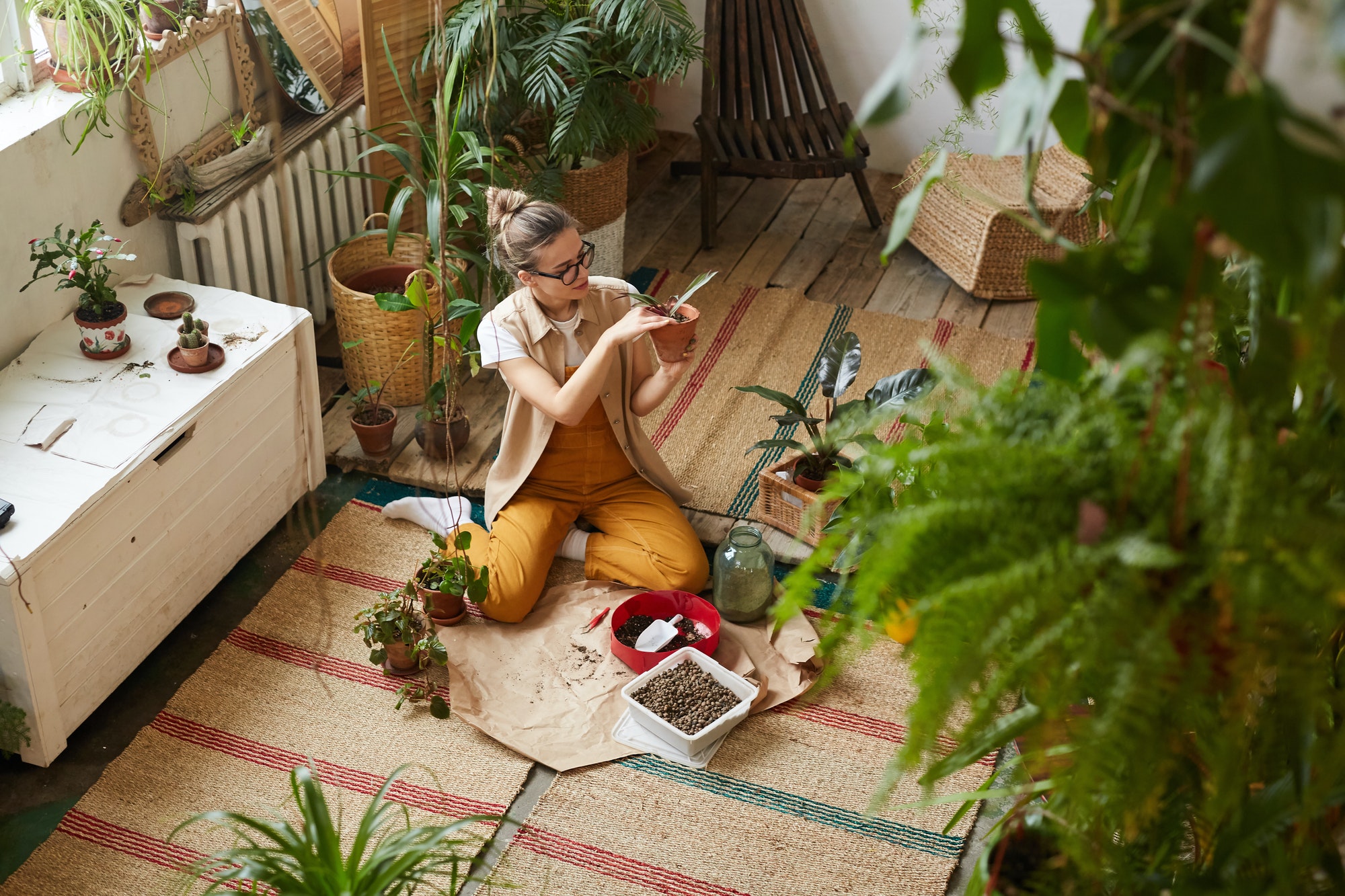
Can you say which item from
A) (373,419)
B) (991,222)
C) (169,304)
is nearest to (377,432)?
(373,419)

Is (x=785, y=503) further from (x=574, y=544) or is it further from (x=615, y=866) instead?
(x=615, y=866)

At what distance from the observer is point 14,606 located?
2094mm

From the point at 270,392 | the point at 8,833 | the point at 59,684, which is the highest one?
the point at 270,392

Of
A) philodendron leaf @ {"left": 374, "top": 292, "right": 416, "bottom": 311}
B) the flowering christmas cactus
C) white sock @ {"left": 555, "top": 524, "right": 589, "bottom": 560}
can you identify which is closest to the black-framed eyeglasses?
philodendron leaf @ {"left": 374, "top": 292, "right": 416, "bottom": 311}

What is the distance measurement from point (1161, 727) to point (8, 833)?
212 cm

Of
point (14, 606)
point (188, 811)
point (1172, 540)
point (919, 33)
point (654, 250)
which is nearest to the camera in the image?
point (919, 33)

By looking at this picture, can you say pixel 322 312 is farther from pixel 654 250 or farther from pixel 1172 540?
pixel 1172 540

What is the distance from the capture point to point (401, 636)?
8.24 feet

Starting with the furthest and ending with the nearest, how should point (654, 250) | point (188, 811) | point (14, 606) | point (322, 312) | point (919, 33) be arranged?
1. point (654, 250)
2. point (322, 312)
3. point (188, 811)
4. point (14, 606)
5. point (919, 33)

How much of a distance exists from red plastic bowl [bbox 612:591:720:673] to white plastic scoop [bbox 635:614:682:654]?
0.02m

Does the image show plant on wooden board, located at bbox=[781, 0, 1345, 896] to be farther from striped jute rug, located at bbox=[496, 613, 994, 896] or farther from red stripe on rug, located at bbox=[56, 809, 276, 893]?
red stripe on rug, located at bbox=[56, 809, 276, 893]

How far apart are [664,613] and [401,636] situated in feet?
1.88

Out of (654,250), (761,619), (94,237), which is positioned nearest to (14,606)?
(94,237)

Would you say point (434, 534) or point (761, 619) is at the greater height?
point (434, 534)
